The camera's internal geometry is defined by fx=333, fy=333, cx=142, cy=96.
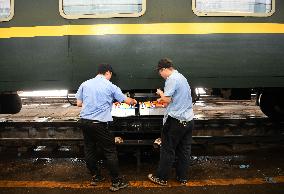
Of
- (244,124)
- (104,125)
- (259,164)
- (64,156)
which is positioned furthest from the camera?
(244,124)

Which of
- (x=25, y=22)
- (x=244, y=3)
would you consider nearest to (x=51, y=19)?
(x=25, y=22)

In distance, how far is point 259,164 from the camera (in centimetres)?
585

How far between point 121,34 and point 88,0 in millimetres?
716

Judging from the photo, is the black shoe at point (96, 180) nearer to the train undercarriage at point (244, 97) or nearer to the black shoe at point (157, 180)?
the black shoe at point (157, 180)

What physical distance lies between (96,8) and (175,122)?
2086 mm

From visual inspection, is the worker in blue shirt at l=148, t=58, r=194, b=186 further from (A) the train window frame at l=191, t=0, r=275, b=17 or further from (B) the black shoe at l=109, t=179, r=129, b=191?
(A) the train window frame at l=191, t=0, r=275, b=17

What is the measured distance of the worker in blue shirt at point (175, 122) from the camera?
14.8 ft

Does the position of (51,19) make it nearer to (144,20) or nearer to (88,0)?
(88,0)

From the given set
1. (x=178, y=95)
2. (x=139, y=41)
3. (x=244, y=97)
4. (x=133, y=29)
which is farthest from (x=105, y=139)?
(x=244, y=97)

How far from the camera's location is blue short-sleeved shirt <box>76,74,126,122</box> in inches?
182

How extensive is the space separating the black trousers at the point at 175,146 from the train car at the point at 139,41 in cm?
75

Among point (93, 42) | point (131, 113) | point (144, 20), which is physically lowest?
point (131, 113)

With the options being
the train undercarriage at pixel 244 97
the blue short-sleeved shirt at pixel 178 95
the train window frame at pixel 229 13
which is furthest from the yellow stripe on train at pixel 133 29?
the train undercarriage at pixel 244 97

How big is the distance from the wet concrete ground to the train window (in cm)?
251
